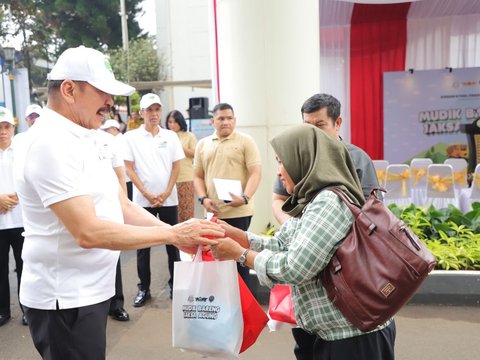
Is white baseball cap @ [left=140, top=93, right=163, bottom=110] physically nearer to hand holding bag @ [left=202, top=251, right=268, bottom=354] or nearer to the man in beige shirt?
the man in beige shirt

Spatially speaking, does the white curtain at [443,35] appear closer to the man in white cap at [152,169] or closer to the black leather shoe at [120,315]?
the man in white cap at [152,169]

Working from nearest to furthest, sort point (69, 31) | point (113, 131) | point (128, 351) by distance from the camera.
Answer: point (128, 351), point (113, 131), point (69, 31)

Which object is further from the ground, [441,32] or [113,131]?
[441,32]

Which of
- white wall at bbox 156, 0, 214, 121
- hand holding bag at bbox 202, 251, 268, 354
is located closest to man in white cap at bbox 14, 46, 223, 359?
hand holding bag at bbox 202, 251, 268, 354

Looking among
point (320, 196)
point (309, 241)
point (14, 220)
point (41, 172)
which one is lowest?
point (14, 220)

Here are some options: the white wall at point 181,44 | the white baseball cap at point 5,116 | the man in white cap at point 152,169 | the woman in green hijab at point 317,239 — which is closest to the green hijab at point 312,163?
the woman in green hijab at point 317,239

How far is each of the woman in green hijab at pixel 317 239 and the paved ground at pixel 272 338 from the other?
1.95 m

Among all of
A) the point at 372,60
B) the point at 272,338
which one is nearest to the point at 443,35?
the point at 372,60

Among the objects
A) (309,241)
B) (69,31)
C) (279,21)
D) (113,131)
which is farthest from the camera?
(69,31)

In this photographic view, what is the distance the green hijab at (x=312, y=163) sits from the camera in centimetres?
179

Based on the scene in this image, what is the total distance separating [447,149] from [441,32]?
2355mm

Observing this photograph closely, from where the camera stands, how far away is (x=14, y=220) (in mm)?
4578

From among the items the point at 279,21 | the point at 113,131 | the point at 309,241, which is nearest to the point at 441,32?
the point at 279,21

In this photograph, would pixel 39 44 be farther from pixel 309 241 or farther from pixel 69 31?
pixel 309 241
